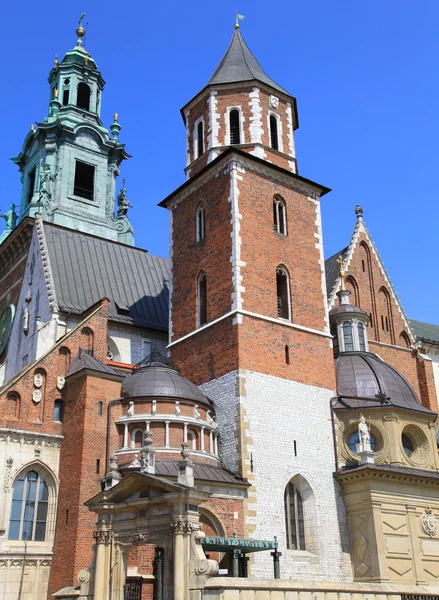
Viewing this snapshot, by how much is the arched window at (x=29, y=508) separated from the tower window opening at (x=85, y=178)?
76.4 feet

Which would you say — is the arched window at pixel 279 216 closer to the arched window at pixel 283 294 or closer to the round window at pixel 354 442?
the arched window at pixel 283 294

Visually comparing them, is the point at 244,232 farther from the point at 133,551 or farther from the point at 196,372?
the point at 133,551

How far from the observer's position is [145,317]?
33594 mm

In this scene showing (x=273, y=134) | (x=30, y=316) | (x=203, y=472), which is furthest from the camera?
(x=30, y=316)

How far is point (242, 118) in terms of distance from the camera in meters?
30.1

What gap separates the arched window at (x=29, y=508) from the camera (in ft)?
76.5

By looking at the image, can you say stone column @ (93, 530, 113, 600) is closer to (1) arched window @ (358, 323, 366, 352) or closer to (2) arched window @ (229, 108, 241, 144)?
(1) arched window @ (358, 323, 366, 352)

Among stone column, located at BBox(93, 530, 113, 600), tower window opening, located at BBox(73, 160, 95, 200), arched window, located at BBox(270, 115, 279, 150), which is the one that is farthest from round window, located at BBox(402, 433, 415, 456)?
tower window opening, located at BBox(73, 160, 95, 200)

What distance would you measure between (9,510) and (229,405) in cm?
747

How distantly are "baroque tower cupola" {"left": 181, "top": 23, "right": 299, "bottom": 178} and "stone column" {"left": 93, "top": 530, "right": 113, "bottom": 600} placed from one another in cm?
1633

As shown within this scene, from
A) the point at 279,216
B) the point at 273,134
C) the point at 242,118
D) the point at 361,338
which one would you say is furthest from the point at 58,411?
the point at 273,134

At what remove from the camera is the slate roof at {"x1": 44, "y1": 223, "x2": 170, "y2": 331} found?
107 feet

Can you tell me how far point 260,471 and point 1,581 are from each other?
27.1ft

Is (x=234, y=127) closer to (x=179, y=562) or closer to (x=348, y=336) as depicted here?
(x=348, y=336)
